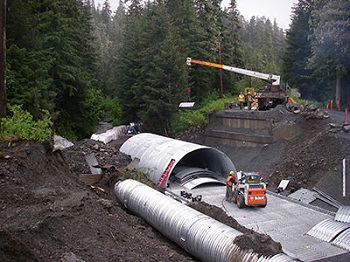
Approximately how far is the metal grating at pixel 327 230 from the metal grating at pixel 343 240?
0.18 meters

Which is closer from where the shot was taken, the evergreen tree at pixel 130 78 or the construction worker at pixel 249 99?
the construction worker at pixel 249 99

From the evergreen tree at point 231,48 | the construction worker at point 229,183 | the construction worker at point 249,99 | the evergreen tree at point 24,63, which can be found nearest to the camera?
the construction worker at point 229,183

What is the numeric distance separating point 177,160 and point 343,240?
8790 millimetres

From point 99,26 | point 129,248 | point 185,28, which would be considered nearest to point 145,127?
point 185,28

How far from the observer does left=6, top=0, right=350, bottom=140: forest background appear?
2125cm

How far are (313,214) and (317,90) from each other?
29091 millimetres

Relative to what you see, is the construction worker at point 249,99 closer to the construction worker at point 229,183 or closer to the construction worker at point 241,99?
the construction worker at point 241,99

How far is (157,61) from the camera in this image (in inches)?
1422

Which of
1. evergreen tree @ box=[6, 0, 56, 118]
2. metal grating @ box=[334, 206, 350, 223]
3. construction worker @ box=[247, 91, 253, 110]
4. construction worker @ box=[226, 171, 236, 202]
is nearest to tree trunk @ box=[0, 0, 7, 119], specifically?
evergreen tree @ box=[6, 0, 56, 118]

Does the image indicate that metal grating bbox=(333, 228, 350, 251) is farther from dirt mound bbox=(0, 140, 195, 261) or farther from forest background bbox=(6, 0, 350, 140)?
forest background bbox=(6, 0, 350, 140)

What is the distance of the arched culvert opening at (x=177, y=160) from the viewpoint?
1958cm

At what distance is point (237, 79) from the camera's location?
4938cm

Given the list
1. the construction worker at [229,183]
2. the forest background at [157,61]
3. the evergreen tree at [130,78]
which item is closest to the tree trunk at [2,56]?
the forest background at [157,61]

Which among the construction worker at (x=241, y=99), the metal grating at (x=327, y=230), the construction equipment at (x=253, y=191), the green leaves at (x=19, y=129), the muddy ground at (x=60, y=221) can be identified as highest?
the green leaves at (x=19, y=129)
